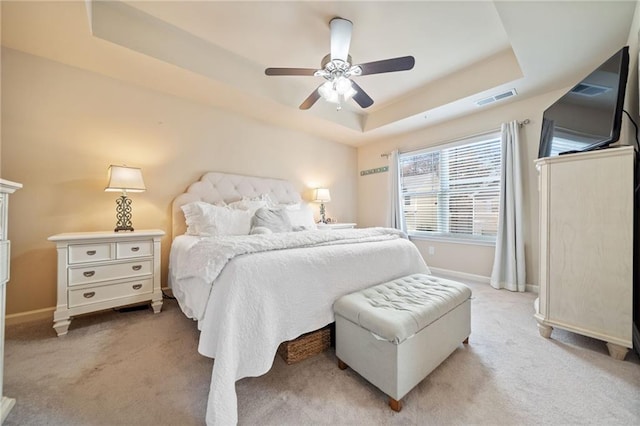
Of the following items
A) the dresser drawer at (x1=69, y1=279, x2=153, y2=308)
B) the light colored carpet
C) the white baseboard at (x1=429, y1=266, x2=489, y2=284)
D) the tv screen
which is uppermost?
the tv screen

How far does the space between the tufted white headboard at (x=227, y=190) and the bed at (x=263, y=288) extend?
898 millimetres

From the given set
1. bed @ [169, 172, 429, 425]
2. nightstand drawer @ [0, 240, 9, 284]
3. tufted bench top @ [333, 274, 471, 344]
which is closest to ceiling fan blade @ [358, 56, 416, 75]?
bed @ [169, 172, 429, 425]

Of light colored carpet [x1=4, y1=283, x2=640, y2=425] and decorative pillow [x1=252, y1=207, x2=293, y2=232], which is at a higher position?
decorative pillow [x1=252, y1=207, x2=293, y2=232]

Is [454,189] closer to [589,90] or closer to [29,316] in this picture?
[589,90]

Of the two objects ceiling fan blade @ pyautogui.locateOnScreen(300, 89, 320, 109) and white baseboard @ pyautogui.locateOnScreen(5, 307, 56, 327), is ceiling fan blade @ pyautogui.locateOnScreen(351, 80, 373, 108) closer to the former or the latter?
ceiling fan blade @ pyautogui.locateOnScreen(300, 89, 320, 109)

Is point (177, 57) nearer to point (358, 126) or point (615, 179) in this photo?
point (358, 126)

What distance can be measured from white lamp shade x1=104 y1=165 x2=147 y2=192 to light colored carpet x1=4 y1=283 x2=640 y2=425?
124 cm

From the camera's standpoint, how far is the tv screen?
5.39 ft

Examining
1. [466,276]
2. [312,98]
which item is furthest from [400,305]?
[466,276]

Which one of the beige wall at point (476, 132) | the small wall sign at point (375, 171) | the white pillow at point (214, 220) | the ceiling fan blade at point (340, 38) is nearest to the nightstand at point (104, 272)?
the white pillow at point (214, 220)

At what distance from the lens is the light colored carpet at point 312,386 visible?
1.15m

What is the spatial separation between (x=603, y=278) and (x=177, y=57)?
383 centimetres

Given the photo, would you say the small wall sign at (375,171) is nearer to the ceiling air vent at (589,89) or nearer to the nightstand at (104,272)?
the ceiling air vent at (589,89)

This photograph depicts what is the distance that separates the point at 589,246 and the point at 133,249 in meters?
3.59
